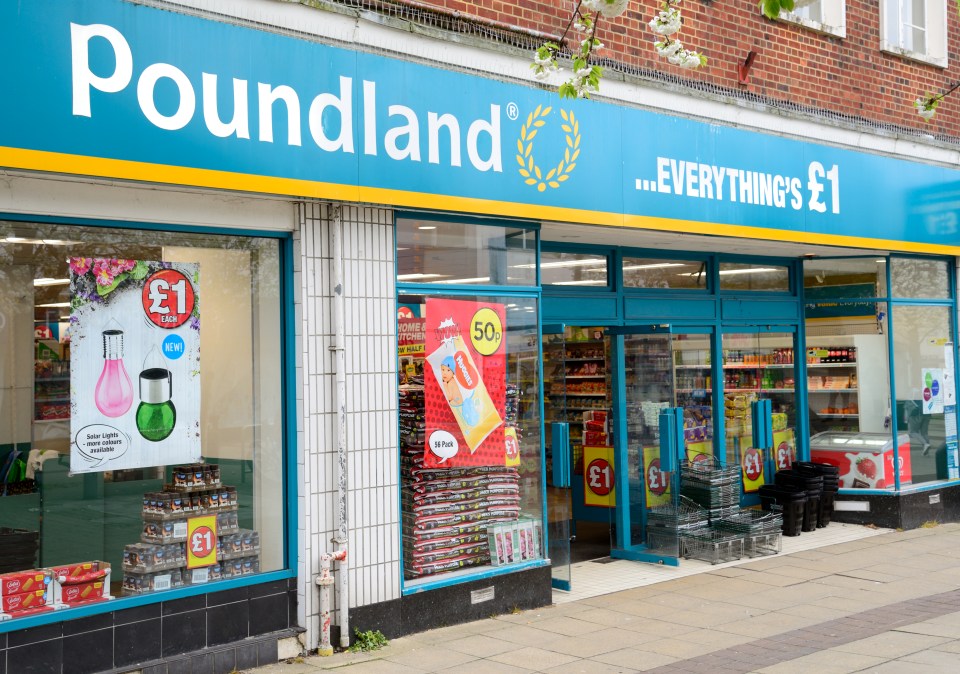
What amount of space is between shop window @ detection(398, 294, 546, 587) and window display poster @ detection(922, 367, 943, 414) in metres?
7.09

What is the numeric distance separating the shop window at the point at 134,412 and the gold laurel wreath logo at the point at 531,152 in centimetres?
235

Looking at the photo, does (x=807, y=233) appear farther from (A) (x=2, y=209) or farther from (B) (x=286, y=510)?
(A) (x=2, y=209)

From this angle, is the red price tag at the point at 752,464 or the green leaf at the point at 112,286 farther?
the red price tag at the point at 752,464

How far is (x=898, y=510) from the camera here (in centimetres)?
1240

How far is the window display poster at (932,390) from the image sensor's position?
524 inches

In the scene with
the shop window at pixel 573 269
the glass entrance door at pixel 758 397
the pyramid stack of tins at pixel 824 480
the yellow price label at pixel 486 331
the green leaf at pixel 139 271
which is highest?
the shop window at pixel 573 269

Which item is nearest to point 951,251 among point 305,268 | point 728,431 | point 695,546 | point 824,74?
point 824,74

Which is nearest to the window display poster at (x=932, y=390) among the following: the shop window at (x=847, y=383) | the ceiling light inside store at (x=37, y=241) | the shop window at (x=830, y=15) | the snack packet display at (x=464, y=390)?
the shop window at (x=847, y=383)

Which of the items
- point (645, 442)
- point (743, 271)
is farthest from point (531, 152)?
point (743, 271)

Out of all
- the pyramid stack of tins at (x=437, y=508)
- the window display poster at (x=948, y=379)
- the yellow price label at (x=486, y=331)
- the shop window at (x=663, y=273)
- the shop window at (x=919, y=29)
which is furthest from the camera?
the window display poster at (x=948, y=379)

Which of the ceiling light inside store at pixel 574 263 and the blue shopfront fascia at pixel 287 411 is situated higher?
the ceiling light inside store at pixel 574 263

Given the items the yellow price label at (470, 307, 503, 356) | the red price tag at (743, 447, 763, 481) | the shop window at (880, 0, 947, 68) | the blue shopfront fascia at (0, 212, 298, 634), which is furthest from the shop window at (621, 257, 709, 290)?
the blue shopfront fascia at (0, 212, 298, 634)

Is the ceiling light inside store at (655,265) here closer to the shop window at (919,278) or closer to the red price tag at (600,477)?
the red price tag at (600,477)

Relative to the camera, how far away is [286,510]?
7152 mm
